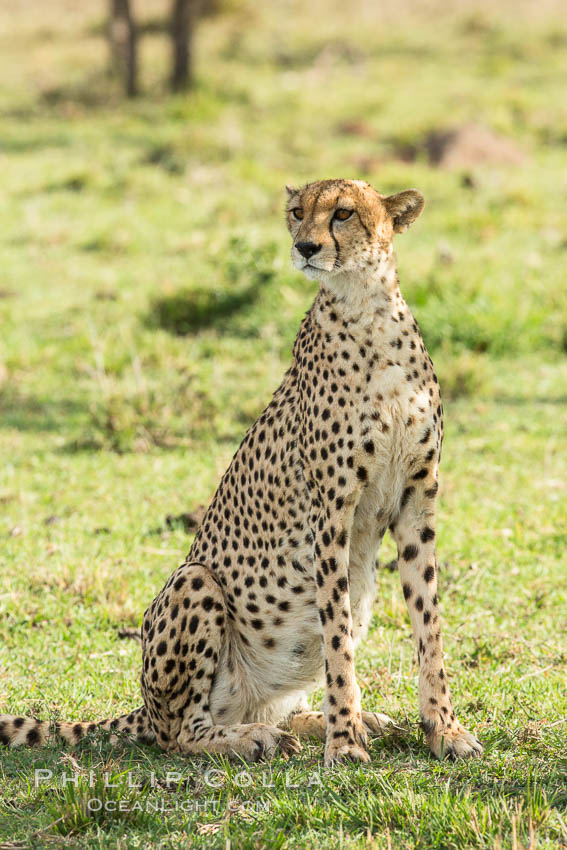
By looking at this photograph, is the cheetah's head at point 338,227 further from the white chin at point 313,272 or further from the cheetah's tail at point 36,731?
the cheetah's tail at point 36,731

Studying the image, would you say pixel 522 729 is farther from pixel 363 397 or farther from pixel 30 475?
pixel 30 475

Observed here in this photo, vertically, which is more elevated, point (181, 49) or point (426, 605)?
point (181, 49)

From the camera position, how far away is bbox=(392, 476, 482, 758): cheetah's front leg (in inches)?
129

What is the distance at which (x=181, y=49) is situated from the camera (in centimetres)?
1667

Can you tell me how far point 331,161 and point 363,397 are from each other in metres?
9.93

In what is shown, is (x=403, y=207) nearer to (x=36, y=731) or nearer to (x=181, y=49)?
(x=36, y=731)

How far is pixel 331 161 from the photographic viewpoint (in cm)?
1273

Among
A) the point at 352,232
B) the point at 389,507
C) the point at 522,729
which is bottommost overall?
the point at 522,729

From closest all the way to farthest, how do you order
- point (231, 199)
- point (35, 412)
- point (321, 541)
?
1. point (321, 541)
2. point (35, 412)
3. point (231, 199)

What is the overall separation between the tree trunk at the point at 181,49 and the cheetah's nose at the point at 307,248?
46.4 feet

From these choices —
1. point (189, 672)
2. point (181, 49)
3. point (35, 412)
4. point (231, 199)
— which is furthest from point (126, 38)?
point (189, 672)

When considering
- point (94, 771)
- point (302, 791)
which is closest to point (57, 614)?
point (94, 771)

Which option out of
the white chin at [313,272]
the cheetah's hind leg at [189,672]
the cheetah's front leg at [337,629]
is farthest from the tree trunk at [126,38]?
the cheetah's front leg at [337,629]

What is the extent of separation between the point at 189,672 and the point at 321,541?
23.3 inches
